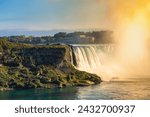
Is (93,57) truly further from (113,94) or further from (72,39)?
(113,94)

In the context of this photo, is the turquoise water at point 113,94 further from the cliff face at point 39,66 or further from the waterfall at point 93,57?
the waterfall at point 93,57

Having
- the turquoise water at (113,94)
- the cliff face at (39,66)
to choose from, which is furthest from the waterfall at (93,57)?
the turquoise water at (113,94)

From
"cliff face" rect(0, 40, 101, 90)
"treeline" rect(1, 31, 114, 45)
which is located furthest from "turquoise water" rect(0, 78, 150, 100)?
"treeline" rect(1, 31, 114, 45)

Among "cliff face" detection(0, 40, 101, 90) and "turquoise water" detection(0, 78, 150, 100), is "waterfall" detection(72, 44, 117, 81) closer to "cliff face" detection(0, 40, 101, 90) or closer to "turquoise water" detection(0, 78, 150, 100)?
"cliff face" detection(0, 40, 101, 90)

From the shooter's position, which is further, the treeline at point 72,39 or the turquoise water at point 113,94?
the treeline at point 72,39

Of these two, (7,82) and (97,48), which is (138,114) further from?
(97,48)

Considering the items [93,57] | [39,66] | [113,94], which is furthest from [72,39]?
[113,94]
